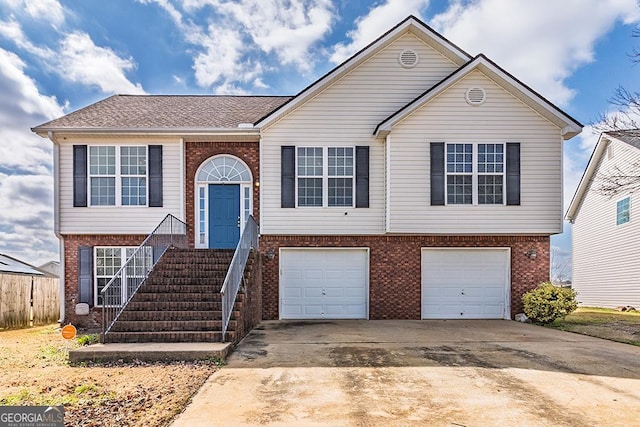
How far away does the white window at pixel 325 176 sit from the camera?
39.4 ft

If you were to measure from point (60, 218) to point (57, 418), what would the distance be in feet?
29.4

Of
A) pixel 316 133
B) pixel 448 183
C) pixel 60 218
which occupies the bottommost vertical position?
pixel 60 218

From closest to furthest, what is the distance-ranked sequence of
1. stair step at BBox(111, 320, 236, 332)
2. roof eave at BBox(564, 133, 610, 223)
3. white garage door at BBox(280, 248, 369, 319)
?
stair step at BBox(111, 320, 236, 332) → white garage door at BBox(280, 248, 369, 319) → roof eave at BBox(564, 133, 610, 223)

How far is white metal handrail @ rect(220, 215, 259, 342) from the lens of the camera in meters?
7.66

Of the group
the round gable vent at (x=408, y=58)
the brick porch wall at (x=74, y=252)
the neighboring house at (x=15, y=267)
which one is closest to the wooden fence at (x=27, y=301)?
the neighboring house at (x=15, y=267)

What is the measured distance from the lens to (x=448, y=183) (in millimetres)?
11672

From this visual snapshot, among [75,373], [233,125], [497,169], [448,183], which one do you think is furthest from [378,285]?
[75,373]

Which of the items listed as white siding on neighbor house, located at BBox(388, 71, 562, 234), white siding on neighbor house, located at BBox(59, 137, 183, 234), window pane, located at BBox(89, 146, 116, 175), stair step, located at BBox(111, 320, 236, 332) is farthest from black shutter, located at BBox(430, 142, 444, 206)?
window pane, located at BBox(89, 146, 116, 175)

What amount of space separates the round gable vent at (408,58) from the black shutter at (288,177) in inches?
167

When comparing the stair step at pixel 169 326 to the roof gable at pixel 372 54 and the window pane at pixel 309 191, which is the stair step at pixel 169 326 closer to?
the window pane at pixel 309 191

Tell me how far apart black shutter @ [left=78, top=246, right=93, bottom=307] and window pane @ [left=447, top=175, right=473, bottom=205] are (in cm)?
1058

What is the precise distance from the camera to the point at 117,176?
12023 mm

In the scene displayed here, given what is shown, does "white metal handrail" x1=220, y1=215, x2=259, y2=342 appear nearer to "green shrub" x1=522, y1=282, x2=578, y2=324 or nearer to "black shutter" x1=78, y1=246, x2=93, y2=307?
"black shutter" x1=78, y1=246, x2=93, y2=307

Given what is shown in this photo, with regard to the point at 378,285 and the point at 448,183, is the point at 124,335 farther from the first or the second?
the point at 448,183
